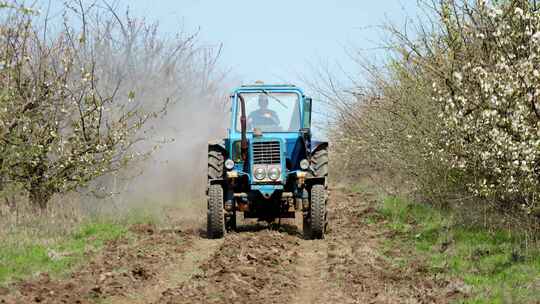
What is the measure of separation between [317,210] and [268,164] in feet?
3.48

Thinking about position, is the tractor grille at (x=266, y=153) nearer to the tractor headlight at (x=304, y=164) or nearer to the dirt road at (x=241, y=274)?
the tractor headlight at (x=304, y=164)

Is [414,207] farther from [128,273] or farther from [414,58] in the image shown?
[128,273]

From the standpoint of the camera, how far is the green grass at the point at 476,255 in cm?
851

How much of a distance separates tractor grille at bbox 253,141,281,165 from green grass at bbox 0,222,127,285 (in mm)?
2354

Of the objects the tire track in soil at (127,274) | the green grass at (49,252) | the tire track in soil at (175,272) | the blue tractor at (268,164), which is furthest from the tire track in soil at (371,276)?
the green grass at (49,252)

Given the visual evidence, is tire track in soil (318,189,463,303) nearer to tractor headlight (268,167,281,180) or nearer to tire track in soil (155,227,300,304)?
Answer: tire track in soil (155,227,300,304)

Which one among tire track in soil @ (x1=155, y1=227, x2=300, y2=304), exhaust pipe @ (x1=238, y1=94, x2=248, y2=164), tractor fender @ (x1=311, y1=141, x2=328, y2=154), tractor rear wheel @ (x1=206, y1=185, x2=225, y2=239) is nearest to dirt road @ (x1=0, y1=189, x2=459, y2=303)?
tire track in soil @ (x1=155, y1=227, x2=300, y2=304)

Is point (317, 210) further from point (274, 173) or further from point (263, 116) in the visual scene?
point (263, 116)

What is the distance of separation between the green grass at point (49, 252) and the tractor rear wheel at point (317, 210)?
113 inches

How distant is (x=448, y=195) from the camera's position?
1412 centimetres

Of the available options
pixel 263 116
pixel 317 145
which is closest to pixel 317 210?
pixel 317 145

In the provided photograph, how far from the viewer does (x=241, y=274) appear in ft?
30.7

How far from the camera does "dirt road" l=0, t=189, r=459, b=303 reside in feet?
26.9

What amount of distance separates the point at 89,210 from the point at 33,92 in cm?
293
